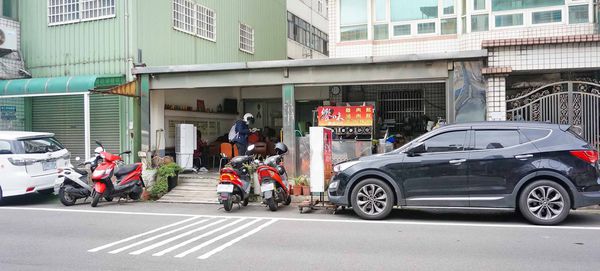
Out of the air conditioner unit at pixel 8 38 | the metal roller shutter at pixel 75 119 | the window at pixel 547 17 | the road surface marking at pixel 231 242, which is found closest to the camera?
the road surface marking at pixel 231 242

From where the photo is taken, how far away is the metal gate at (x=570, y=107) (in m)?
10.2

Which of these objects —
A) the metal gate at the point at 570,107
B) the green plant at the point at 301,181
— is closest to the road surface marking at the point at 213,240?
the green plant at the point at 301,181

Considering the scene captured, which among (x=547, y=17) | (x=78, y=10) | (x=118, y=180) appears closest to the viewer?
(x=118, y=180)

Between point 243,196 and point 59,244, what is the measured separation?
3835 millimetres

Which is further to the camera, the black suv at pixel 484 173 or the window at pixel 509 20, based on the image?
the window at pixel 509 20

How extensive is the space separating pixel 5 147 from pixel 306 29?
17.2m

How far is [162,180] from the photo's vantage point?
12.1 m

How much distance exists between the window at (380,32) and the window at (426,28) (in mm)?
899

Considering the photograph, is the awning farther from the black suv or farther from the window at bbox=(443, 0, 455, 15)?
the window at bbox=(443, 0, 455, 15)

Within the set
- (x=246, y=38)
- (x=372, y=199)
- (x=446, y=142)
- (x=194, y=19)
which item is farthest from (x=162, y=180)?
(x=246, y=38)

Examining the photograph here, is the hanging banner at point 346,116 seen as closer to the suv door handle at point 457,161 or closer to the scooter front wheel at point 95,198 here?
the suv door handle at point 457,161

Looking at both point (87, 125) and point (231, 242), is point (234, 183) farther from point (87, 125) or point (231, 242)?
point (87, 125)

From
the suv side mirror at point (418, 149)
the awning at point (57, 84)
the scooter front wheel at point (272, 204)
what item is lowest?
the scooter front wheel at point (272, 204)

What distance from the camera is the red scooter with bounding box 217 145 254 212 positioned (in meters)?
9.54
